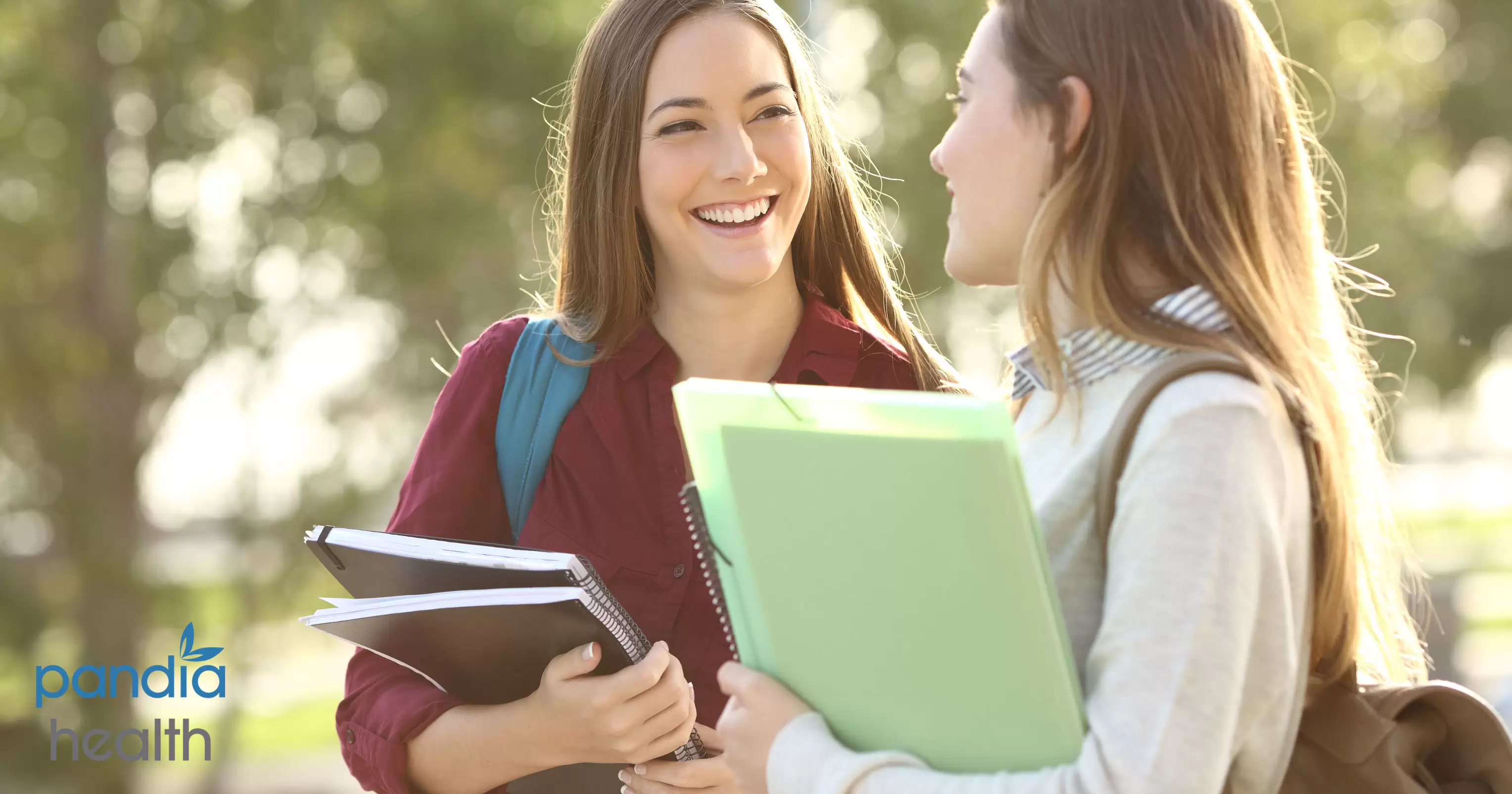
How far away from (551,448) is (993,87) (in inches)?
41.7

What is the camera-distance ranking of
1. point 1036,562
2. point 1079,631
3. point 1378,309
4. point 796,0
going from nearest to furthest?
point 1036,562, point 1079,631, point 796,0, point 1378,309

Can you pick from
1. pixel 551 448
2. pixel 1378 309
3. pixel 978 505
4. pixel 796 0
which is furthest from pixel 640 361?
pixel 1378 309

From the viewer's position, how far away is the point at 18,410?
811 centimetres

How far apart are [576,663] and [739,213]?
873mm

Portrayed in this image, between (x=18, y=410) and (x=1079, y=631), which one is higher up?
(x=18, y=410)

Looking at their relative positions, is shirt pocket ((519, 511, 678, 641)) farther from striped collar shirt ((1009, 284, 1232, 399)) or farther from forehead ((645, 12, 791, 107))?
striped collar shirt ((1009, 284, 1232, 399))

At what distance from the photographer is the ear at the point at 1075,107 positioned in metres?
1.56

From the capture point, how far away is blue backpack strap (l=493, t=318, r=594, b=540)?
2385mm

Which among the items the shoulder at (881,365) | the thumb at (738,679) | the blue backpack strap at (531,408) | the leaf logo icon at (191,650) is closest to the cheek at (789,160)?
the shoulder at (881,365)

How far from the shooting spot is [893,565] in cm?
149

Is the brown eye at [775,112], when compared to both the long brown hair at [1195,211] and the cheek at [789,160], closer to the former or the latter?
the cheek at [789,160]

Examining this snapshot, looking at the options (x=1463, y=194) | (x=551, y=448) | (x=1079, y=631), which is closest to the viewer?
(x=1079, y=631)

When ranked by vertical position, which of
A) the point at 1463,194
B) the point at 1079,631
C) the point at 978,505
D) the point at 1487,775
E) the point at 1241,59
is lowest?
the point at 1487,775

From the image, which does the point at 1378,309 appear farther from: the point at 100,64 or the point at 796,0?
the point at 100,64
